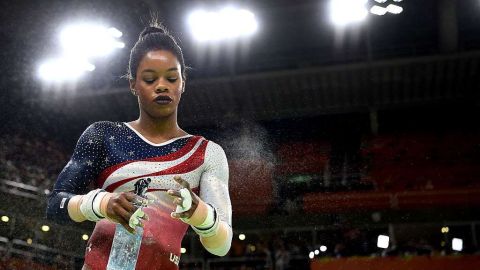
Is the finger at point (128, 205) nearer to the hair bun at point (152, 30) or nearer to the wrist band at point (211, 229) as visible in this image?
the wrist band at point (211, 229)

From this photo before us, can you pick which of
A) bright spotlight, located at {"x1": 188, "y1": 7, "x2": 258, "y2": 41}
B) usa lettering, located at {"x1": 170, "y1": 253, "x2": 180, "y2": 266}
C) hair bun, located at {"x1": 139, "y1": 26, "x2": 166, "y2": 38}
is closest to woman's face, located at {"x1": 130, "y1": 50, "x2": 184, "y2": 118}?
hair bun, located at {"x1": 139, "y1": 26, "x2": 166, "y2": 38}

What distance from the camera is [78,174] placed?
7.17ft

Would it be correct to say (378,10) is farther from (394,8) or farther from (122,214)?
(122,214)

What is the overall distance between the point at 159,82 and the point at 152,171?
1.16ft

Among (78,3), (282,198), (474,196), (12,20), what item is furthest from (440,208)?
(12,20)

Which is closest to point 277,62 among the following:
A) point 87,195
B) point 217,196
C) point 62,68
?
point 62,68

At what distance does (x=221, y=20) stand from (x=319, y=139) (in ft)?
16.9

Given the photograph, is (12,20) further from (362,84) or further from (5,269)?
(362,84)

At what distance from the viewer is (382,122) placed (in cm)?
1952

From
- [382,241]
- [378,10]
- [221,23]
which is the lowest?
[382,241]

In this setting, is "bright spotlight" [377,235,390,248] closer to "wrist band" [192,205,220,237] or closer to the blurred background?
the blurred background

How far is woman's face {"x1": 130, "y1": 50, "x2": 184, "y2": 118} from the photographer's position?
2.29 m

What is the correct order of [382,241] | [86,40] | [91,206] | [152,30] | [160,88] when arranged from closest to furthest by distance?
[91,206], [160,88], [152,30], [382,241], [86,40]

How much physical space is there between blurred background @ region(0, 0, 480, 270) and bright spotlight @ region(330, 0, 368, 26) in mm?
45
